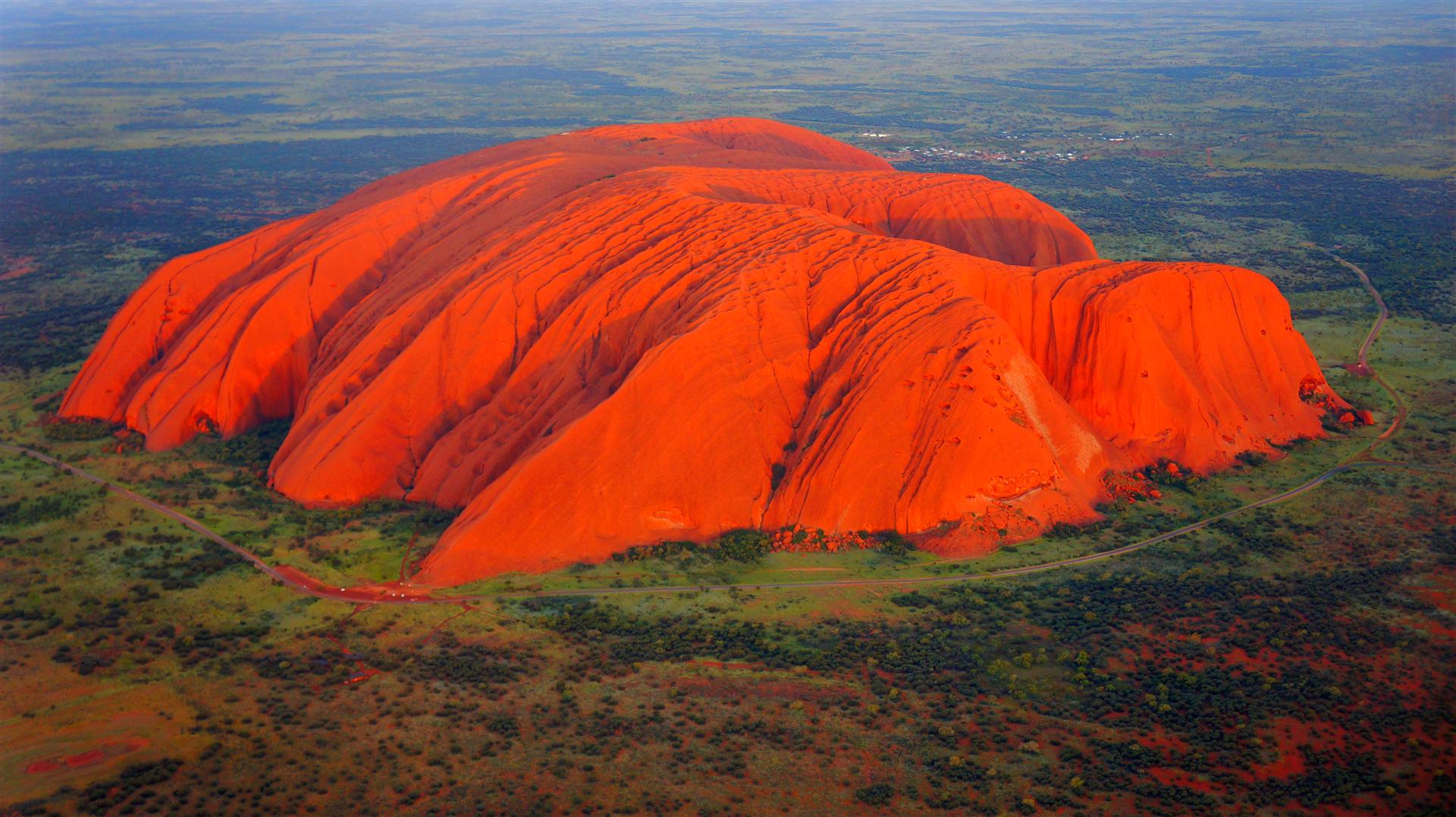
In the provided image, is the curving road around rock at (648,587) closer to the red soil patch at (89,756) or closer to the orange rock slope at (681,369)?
the orange rock slope at (681,369)

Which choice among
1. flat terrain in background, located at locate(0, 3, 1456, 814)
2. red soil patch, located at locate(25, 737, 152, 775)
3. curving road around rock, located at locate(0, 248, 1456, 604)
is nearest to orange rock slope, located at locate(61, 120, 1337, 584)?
curving road around rock, located at locate(0, 248, 1456, 604)

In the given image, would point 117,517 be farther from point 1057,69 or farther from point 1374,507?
point 1057,69

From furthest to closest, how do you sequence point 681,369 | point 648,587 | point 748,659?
point 681,369
point 648,587
point 748,659

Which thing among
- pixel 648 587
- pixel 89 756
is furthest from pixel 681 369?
pixel 89 756

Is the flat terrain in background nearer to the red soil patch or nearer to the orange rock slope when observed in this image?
the red soil patch

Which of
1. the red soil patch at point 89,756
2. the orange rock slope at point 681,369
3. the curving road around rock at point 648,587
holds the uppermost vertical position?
the orange rock slope at point 681,369

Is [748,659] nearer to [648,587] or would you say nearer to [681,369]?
A: [648,587]

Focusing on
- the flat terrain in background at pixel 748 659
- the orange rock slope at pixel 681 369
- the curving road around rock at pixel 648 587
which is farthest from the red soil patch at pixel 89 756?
the orange rock slope at pixel 681 369

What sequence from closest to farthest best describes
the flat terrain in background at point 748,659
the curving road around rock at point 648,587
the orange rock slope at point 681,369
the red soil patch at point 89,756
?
the flat terrain in background at point 748,659 < the red soil patch at point 89,756 < the curving road around rock at point 648,587 < the orange rock slope at point 681,369
